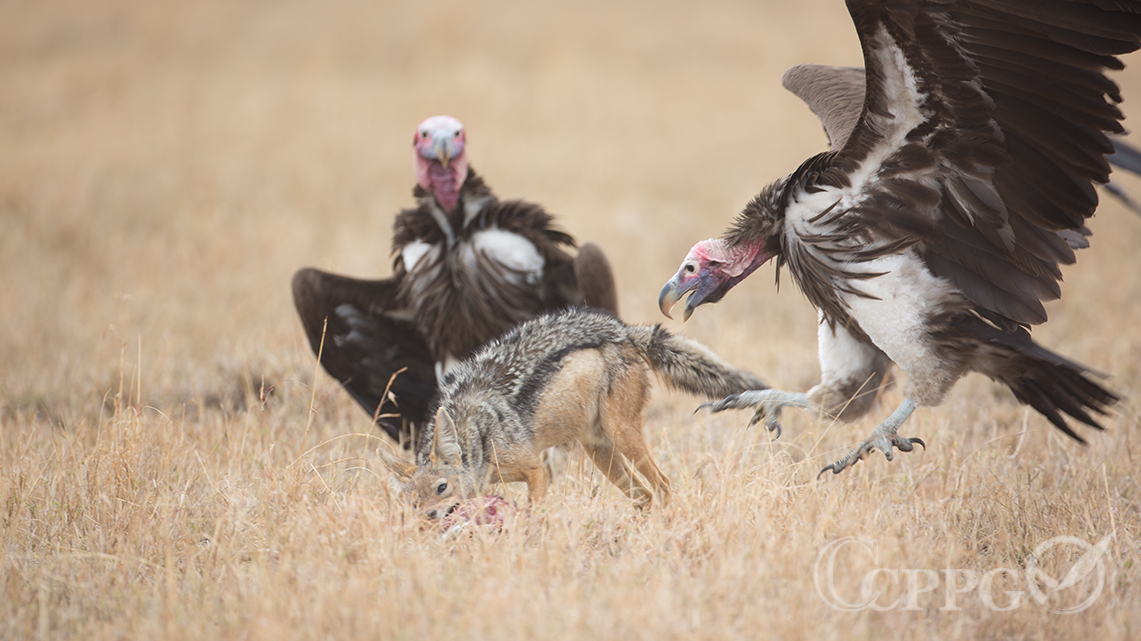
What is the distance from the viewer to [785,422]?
504 centimetres

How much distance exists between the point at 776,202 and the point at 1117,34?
1.32 metres

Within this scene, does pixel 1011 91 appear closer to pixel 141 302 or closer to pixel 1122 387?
pixel 1122 387

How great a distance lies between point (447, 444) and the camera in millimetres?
3639

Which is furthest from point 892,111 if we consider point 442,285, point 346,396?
point 346,396

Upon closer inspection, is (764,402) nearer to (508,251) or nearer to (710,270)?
(710,270)

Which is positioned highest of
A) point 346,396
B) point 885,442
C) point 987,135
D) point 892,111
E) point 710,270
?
point 892,111

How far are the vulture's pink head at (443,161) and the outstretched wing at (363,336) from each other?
1.84 feet

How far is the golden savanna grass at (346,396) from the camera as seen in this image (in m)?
2.97

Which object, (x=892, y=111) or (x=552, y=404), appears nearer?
(x=892, y=111)

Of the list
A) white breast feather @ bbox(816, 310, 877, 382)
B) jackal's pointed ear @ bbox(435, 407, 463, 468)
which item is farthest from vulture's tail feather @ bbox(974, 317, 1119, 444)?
jackal's pointed ear @ bbox(435, 407, 463, 468)

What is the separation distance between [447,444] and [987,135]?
238 cm

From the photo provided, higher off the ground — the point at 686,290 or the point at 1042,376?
the point at 686,290

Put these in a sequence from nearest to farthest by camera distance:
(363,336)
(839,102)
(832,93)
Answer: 1. (839,102)
2. (832,93)
3. (363,336)

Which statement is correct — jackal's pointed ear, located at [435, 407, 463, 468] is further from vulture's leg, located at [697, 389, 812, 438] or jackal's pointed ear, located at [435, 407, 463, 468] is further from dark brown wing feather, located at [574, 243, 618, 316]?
dark brown wing feather, located at [574, 243, 618, 316]
